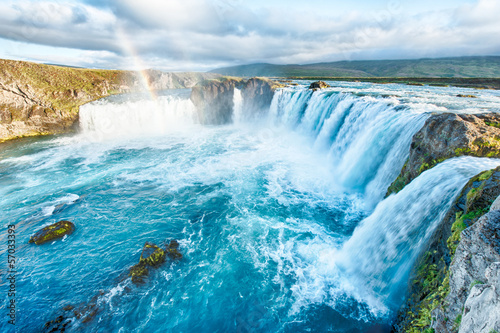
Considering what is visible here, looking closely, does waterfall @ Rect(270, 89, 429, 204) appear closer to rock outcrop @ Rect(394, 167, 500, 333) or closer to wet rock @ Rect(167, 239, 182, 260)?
rock outcrop @ Rect(394, 167, 500, 333)

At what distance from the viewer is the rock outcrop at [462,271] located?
3.57m

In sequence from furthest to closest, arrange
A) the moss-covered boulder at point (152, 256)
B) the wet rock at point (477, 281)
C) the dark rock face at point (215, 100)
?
1. the dark rock face at point (215, 100)
2. the moss-covered boulder at point (152, 256)
3. the wet rock at point (477, 281)

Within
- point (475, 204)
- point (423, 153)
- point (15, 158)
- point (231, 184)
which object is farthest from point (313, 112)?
point (15, 158)

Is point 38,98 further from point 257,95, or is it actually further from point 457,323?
A: point 457,323

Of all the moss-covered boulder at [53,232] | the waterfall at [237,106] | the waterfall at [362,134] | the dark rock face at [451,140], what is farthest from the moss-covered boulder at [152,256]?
the waterfall at [237,106]

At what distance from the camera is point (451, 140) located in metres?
10.0

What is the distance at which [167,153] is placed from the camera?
3086 centimetres

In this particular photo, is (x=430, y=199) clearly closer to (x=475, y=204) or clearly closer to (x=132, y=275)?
(x=475, y=204)

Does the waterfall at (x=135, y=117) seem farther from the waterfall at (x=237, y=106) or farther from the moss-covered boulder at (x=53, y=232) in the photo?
the moss-covered boulder at (x=53, y=232)

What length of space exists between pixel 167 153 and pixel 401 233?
28678 mm

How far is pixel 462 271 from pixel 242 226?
39.3 ft

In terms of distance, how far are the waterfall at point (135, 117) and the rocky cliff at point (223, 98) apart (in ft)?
9.03

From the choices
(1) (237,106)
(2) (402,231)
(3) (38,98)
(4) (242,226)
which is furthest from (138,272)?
(3) (38,98)

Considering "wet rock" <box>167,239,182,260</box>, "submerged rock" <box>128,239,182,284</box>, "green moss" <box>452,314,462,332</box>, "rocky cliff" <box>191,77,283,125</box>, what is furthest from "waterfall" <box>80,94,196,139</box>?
"green moss" <box>452,314,462,332</box>
